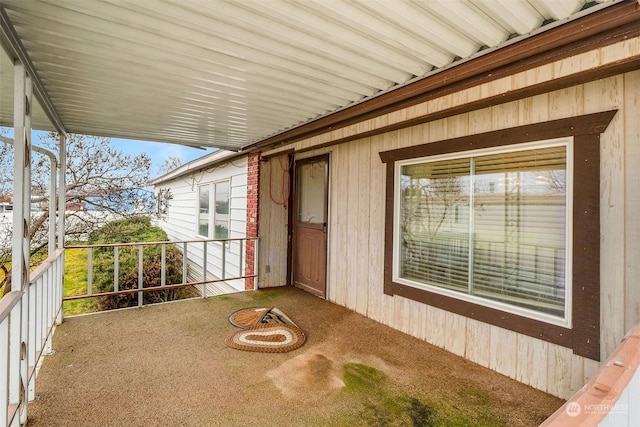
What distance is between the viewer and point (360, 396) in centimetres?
245

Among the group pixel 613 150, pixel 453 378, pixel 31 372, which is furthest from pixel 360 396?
pixel 613 150

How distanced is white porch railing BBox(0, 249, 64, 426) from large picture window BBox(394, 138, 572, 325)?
345 centimetres

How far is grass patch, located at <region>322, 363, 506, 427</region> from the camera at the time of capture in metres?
2.17

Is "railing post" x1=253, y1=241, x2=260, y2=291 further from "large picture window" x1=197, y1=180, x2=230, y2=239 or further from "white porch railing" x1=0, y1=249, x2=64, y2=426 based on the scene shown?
"white porch railing" x1=0, y1=249, x2=64, y2=426

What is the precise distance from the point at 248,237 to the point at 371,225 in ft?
8.35

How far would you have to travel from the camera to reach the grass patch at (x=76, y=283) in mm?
6953

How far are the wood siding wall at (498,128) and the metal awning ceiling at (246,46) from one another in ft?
1.32

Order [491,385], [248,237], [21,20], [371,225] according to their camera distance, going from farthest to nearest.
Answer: [248,237], [371,225], [491,385], [21,20]

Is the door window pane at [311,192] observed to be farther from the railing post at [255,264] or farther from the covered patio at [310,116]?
the covered patio at [310,116]

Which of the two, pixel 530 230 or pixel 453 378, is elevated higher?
pixel 530 230

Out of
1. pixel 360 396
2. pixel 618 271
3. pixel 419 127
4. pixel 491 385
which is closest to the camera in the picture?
pixel 618 271

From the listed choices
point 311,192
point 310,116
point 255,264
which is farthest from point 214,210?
point 310,116

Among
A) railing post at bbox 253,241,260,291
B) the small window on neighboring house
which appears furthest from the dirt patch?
the small window on neighboring house

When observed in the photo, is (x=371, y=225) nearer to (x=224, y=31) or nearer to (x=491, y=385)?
(x=491, y=385)
